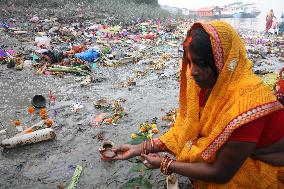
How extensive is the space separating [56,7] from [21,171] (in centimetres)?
1549

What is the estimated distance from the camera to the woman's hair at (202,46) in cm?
187

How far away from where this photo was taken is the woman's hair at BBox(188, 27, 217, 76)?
6.13ft

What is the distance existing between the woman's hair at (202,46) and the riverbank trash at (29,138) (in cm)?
258

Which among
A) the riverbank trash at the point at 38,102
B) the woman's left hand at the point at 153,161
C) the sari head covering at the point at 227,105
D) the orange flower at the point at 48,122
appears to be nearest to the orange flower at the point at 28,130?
the orange flower at the point at 48,122

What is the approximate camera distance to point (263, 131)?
2002 millimetres

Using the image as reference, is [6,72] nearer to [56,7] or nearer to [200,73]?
[200,73]

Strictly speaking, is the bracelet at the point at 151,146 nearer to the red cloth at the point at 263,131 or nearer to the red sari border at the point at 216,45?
the red cloth at the point at 263,131

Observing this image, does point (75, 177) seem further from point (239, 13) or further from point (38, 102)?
point (239, 13)

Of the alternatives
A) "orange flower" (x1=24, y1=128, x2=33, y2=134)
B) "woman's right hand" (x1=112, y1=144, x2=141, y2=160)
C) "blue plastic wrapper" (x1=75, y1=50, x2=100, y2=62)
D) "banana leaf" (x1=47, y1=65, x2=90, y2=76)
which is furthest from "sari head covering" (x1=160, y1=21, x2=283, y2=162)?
"blue plastic wrapper" (x1=75, y1=50, x2=100, y2=62)

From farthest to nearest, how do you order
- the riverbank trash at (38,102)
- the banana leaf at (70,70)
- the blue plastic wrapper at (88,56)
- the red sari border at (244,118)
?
the blue plastic wrapper at (88,56), the banana leaf at (70,70), the riverbank trash at (38,102), the red sari border at (244,118)

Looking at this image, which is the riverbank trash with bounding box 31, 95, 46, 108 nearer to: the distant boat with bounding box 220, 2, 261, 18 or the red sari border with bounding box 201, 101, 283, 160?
the red sari border with bounding box 201, 101, 283, 160

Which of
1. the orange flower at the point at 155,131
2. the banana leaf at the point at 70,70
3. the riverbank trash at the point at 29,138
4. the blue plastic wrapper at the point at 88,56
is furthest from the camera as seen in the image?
the blue plastic wrapper at the point at 88,56

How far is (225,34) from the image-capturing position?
1.90 m

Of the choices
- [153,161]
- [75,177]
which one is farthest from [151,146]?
[75,177]
